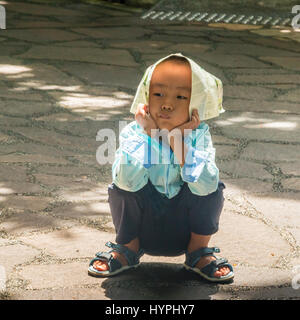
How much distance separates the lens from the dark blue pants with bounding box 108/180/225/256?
3270 millimetres

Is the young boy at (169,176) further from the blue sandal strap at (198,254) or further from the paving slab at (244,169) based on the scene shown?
the paving slab at (244,169)

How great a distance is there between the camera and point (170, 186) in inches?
129

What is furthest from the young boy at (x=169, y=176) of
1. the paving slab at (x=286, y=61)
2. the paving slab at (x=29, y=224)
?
the paving slab at (x=286, y=61)

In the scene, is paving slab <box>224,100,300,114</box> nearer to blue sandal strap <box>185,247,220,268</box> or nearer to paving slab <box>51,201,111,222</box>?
paving slab <box>51,201,111,222</box>

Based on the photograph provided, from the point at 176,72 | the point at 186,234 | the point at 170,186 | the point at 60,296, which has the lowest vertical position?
the point at 60,296

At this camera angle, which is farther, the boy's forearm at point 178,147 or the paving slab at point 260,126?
the paving slab at point 260,126

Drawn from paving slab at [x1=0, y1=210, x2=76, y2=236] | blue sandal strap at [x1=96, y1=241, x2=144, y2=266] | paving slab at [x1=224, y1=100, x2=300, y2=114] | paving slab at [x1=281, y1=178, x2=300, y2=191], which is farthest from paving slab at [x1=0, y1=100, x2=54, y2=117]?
blue sandal strap at [x1=96, y1=241, x2=144, y2=266]

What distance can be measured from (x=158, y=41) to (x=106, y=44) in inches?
26.3

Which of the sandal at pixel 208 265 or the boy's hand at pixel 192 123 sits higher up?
the boy's hand at pixel 192 123

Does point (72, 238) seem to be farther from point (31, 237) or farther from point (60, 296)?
point (60, 296)

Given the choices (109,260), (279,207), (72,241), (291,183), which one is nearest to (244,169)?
(291,183)

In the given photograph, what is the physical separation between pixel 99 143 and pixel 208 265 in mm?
2230

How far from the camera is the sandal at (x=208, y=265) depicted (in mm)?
3381
